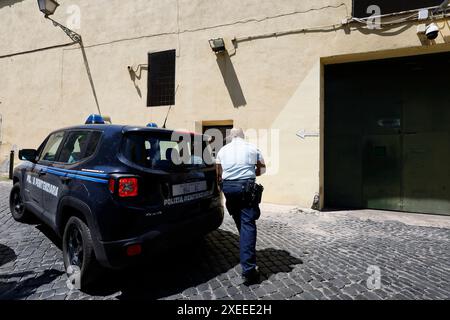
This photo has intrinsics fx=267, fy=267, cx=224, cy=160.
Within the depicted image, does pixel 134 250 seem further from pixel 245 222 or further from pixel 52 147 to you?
pixel 52 147

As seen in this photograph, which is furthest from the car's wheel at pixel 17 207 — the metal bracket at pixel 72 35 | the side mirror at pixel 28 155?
the metal bracket at pixel 72 35

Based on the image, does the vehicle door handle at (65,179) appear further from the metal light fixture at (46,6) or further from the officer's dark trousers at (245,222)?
the metal light fixture at (46,6)

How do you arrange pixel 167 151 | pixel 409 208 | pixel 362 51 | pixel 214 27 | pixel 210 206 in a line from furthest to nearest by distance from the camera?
pixel 214 27, pixel 409 208, pixel 362 51, pixel 210 206, pixel 167 151

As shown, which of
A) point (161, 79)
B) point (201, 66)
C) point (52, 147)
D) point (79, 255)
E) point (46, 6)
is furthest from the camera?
point (161, 79)

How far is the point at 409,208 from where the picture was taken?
6984 mm

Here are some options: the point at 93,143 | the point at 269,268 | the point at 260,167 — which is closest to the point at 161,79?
the point at 93,143

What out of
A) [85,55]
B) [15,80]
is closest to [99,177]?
[85,55]

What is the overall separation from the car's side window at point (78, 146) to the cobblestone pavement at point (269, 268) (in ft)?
4.33

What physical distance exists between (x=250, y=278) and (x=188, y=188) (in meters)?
1.21

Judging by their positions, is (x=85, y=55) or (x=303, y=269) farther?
(x=85, y=55)

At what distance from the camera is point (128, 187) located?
2.47 meters

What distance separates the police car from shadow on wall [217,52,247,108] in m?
4.30

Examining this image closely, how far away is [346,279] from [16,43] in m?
13.8

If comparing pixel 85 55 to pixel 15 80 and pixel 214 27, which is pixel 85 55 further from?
pixel 214 27
